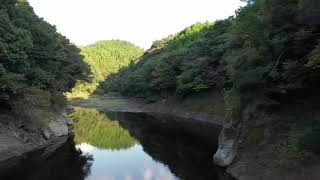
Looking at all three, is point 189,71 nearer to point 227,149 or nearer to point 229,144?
point 229,144

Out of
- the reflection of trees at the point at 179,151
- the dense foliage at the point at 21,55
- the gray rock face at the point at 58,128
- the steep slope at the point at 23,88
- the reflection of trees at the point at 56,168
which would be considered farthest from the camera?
the gray rock face at the point at 58,128

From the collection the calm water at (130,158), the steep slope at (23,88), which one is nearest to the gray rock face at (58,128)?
the steep slope at (23,88)

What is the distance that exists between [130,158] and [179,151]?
517 centimetres

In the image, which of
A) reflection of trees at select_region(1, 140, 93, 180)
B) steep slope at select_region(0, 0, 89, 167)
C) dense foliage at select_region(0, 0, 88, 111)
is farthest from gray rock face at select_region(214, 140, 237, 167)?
dense foliage at select_region(0, 0, 88, 111)

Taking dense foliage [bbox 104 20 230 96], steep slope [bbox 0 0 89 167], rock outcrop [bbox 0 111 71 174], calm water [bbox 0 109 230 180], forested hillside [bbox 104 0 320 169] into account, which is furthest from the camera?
dense foliage [bbox 104 20 230 96]

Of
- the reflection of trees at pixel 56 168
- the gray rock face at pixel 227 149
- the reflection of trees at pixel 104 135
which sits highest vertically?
the gray rock face at pixel 227 149

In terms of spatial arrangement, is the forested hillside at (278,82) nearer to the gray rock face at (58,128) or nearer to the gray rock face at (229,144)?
the gray rock face at (229,144)

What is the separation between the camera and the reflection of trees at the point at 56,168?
26175 millimetres

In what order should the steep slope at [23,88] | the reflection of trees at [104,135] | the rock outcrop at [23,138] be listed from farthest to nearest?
the reflection of trees at [104,135] < the steep slope at [23,88] < the rock outcrop at [23,138]

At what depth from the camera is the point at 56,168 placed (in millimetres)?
29188

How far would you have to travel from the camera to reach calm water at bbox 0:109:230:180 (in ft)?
91.1

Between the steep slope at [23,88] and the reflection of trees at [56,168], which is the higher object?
the steep slope at [23,88]

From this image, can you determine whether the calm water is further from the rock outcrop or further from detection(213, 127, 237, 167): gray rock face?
the rock outcrop

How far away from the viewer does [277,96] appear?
2814 centimetres
